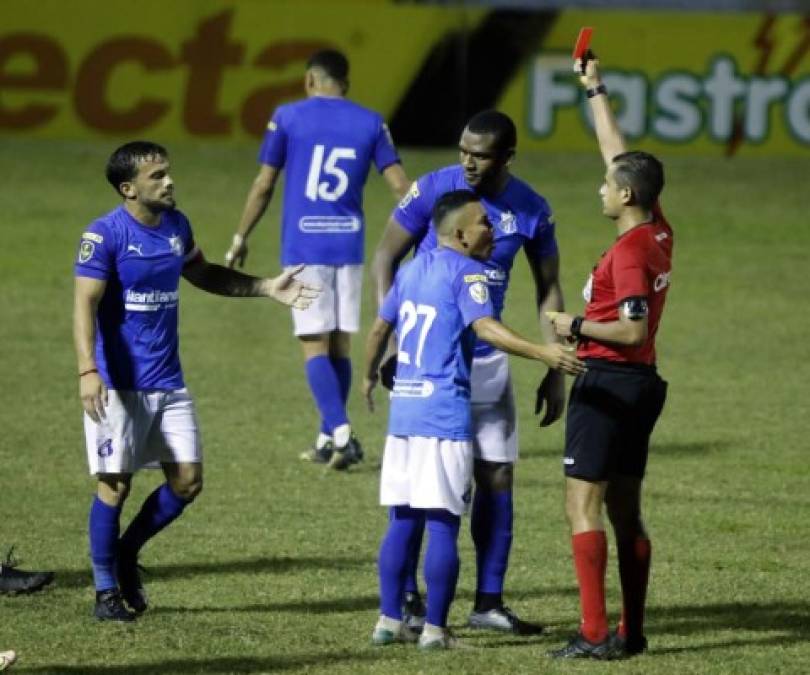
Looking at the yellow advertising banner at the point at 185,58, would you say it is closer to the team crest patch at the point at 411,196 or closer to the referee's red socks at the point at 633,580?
the team crest patch at the point at 411,196

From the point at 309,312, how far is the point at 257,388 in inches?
98.7

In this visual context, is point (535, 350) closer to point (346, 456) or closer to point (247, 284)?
point (247, 284)

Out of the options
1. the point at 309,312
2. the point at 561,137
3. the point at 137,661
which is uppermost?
the point at 561,137

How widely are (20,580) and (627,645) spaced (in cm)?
284

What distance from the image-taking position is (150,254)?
8.70 metres

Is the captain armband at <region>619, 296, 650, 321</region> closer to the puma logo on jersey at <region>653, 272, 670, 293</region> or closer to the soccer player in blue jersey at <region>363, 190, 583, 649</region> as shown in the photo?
the puma logo on jersey at <region>653, 272, 670, 293</region>

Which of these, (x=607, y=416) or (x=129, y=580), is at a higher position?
(x=607, y=416)


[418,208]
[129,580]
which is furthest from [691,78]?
[129,580]

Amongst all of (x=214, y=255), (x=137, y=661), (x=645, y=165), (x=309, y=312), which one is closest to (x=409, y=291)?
(x=645, y=165)

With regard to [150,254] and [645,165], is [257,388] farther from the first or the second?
[645,165]

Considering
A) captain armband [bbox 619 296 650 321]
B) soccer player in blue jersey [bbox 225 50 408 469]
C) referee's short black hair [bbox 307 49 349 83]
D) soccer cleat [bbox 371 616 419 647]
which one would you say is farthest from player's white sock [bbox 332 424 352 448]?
captain armband [bbox 619 296 650 321]

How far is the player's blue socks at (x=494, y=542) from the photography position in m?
8.70

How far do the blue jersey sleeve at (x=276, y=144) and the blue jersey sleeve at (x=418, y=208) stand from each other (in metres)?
4.30

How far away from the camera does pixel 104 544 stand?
873 cm
